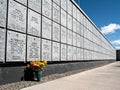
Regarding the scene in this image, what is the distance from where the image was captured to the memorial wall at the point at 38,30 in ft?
30.5

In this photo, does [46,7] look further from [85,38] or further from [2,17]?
[85,38]

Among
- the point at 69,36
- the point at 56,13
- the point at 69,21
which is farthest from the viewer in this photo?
the point at 69,21

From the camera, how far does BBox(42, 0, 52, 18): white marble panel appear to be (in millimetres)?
13156

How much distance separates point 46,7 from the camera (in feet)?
44.6

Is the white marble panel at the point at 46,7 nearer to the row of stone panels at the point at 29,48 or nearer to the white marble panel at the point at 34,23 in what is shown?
the white marble panel at the point at 34,23

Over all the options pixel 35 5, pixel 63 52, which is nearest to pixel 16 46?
pixel 35 5

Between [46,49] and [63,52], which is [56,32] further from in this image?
[46,49]

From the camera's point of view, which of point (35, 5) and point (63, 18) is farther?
point (63, 18)

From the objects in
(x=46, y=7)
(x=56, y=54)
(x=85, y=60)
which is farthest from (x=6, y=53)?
(x=85, y=60)

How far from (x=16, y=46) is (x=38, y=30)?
8.74 feet

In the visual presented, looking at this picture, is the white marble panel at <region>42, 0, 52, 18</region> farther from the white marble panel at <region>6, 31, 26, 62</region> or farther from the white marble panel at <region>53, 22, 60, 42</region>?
the white marble panel at <region>6, 31, 26, 62</region>

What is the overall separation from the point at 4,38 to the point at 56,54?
654 centimetres

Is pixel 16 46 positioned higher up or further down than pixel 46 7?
further down

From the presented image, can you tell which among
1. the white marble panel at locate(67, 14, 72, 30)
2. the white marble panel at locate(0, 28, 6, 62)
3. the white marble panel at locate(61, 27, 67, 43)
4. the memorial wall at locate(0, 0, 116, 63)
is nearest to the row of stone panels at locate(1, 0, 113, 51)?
the memorial wall at locate(0, 0, 116, 63)
